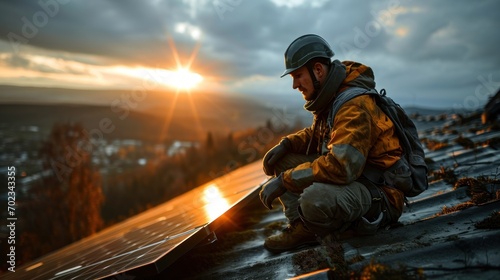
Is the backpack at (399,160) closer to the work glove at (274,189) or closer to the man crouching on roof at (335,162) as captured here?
the man crouching on roof at (335,162)

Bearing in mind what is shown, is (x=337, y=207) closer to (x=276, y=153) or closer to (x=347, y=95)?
(x=347, y=95)

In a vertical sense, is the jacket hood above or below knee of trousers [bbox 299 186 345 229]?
above

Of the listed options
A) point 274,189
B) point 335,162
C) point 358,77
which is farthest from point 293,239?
point 358,77

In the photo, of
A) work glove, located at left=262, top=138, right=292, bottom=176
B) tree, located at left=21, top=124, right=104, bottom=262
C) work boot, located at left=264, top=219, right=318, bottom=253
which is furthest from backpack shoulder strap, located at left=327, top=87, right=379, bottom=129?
tree, located at left=21, top=124, right=104, bottom=262

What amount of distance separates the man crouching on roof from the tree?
142 feet

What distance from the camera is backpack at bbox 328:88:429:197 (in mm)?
2648

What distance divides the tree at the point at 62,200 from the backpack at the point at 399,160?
4372cm

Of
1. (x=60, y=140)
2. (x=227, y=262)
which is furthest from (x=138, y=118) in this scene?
(x=227, y=262)

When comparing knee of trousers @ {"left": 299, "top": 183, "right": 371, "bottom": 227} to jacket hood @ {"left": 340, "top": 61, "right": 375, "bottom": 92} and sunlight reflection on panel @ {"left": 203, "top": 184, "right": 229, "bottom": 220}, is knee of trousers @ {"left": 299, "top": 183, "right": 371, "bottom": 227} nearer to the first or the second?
jacket hood @ {"left": 340, "top": 61, "right": 375, "bottom": 92}

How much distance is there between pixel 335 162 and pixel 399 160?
0.69 metres

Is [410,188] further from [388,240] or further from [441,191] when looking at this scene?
[441,191]

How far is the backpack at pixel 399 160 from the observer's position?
8.69 ft

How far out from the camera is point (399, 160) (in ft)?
8.72

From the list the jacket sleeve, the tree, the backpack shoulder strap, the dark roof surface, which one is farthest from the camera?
the tree
